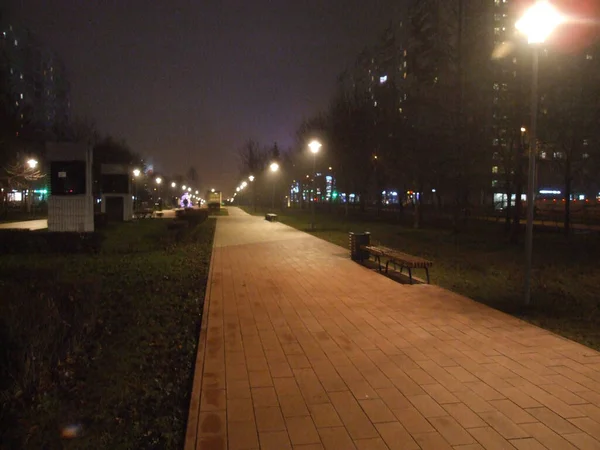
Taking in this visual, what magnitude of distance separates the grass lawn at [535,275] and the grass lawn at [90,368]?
5055mm

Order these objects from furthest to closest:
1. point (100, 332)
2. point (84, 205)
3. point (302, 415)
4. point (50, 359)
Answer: point (84, 205) → point (100, 332) → point (50, 359) → point (302, 415)

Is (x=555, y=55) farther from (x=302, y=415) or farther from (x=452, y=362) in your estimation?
(x=302, y=415)

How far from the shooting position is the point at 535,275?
12.9m

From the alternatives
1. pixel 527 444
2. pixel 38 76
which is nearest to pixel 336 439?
pixel 527 444

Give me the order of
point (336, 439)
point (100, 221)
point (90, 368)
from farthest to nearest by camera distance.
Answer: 1. point (100, 221)
2. point (90, 368)
3. point (336, 439)

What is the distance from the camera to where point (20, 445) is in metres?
3.98

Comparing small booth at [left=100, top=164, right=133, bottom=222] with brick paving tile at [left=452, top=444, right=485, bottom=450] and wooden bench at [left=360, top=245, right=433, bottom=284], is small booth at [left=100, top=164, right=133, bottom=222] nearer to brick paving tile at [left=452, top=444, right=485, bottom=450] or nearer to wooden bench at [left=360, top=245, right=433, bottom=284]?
wooden bench at [left=360, top=245, right=433, bottom=284]

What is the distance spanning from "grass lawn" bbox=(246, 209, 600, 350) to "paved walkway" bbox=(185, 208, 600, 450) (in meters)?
0.72

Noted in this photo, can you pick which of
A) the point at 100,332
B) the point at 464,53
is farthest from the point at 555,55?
the point at 100,332

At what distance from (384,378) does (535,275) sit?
29.5 ft

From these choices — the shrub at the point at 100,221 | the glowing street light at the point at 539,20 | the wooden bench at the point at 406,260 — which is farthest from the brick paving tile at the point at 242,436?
the shrub at the point at 100,221

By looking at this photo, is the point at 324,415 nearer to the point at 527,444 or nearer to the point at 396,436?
the point at 396,436

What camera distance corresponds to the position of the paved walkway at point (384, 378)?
13.4 feet

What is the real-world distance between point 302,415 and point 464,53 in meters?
22.2
